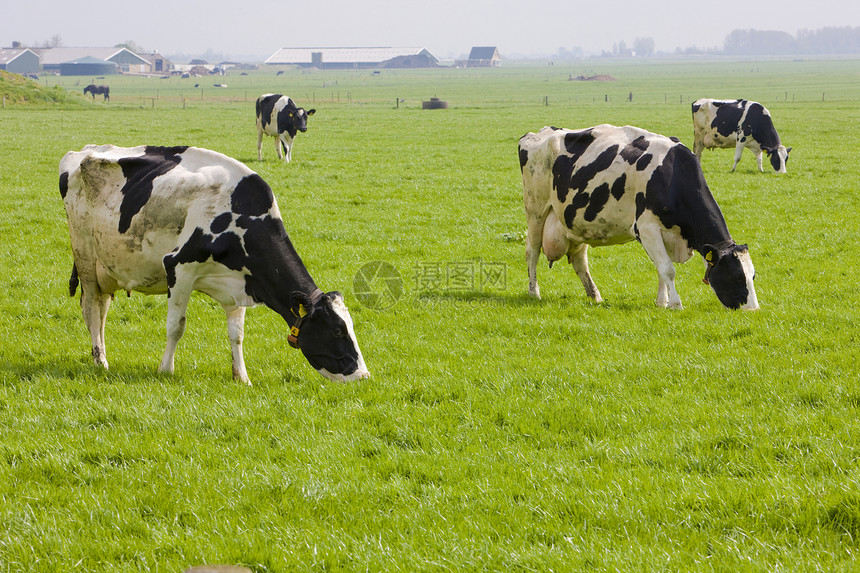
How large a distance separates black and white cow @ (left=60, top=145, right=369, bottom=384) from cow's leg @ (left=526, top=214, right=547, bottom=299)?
16.1ft

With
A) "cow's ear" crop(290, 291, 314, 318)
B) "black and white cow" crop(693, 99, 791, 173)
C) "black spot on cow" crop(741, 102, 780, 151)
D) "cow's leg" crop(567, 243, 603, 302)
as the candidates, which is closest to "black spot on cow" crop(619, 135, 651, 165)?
"cow's leg" crop(567, 243, 603, 302)

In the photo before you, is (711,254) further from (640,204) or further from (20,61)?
(20,61)

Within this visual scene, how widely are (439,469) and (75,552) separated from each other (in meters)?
2.64

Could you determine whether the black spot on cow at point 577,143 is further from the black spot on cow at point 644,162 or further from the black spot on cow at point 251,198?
the black spot on cow at point 251,198

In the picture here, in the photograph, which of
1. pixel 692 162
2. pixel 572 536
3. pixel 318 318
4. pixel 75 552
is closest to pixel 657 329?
pixel 692 162

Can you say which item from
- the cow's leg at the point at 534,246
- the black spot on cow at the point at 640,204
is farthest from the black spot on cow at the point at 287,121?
the black spot on cow at the point at 640,204

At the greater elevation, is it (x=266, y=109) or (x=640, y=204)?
(x=266, y=109)

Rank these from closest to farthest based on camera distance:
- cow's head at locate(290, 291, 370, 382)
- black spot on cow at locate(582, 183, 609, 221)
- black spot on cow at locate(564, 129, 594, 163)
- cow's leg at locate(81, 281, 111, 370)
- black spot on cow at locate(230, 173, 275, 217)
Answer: cow's head at locate(290, 291, 370, 382) < black spot on cow at locate(230, 173, 275, 217) < cow's leg at locate(81, 281, 111, 370) < black spot on cow at locate(582, 183, 609, 221) < black spot on cow at locate(564, 129, 594, 163)

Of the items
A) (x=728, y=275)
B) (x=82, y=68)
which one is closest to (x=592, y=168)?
(x=728, y=275)

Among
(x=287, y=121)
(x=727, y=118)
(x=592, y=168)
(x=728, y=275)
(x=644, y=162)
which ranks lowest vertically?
(x=728, y=275)

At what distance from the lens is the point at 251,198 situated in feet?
25.8

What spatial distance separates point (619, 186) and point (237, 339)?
19.8 feet

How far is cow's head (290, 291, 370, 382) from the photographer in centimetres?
747

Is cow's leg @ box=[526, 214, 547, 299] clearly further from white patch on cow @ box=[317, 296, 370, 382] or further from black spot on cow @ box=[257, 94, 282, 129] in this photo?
black spot on cow @ box=[257, 94, 282, 129]
